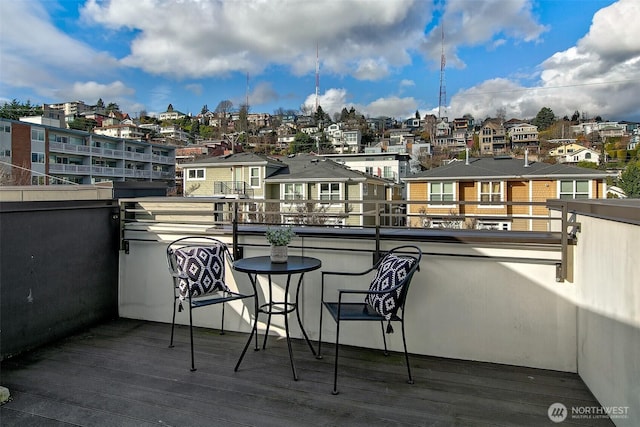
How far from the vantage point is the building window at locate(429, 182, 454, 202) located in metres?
20.7

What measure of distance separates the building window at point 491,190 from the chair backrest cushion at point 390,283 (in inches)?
768

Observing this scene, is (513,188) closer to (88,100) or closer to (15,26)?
(15,26)

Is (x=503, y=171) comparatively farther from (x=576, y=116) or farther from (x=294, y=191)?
(x=576, y=116)

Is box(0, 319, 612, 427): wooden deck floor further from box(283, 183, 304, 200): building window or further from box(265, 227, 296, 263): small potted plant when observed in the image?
box(283, 183, 304, 200): building window

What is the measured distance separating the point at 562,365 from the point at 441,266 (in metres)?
1.07

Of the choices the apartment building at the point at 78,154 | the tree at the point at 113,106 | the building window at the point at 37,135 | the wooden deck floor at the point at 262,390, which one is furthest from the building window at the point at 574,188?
the tree at the point at 113,106

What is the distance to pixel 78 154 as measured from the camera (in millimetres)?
36469

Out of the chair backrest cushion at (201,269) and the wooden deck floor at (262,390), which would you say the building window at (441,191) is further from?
the wooden deck floor at (262,390)

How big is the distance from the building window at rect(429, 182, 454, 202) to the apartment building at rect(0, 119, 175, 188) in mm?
21605

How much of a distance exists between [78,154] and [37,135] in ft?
13.4

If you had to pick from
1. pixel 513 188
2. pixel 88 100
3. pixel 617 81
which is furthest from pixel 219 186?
pixel 88 100

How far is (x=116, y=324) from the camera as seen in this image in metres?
3.71

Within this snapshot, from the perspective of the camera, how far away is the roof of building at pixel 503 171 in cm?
1875

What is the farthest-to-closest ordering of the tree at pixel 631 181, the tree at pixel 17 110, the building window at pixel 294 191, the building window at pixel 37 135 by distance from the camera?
the tree at pixel 17 110
the building window at pixel 37 135
the building window at pixel 294 191
the tree at pixel 631 181
